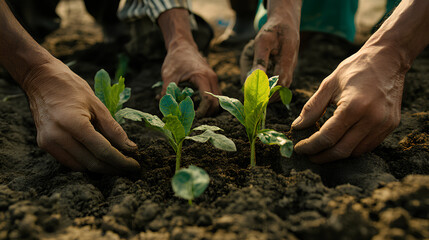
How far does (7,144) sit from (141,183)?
34.6 inches

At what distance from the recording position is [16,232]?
0.80m

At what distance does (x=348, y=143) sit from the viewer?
1080mm

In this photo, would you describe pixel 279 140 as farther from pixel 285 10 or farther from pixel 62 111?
pixel 285 10

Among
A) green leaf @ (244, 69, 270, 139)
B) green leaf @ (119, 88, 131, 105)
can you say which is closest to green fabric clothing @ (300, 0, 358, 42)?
green leaf @ (244, 69, 270, 139)

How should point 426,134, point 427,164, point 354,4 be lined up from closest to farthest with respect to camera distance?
point 427,164 → point 426,134 → point 354,4

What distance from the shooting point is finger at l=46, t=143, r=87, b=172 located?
109cm

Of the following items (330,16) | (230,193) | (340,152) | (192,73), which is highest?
(330,16)

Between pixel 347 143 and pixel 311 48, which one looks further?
pixel 311 48

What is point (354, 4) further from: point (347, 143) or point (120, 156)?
point (120, 156)

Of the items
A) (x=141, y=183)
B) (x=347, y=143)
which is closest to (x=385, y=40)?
(x=347, y=143)

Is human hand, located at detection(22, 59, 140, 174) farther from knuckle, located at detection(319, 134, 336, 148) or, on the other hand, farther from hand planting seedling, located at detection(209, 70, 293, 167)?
knuckle, located at detection(319, 134, 336, 148)

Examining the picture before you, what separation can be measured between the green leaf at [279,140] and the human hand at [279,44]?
531mm

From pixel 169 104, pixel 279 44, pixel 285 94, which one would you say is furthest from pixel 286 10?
pixel 169 104

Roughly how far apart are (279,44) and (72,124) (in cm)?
112
